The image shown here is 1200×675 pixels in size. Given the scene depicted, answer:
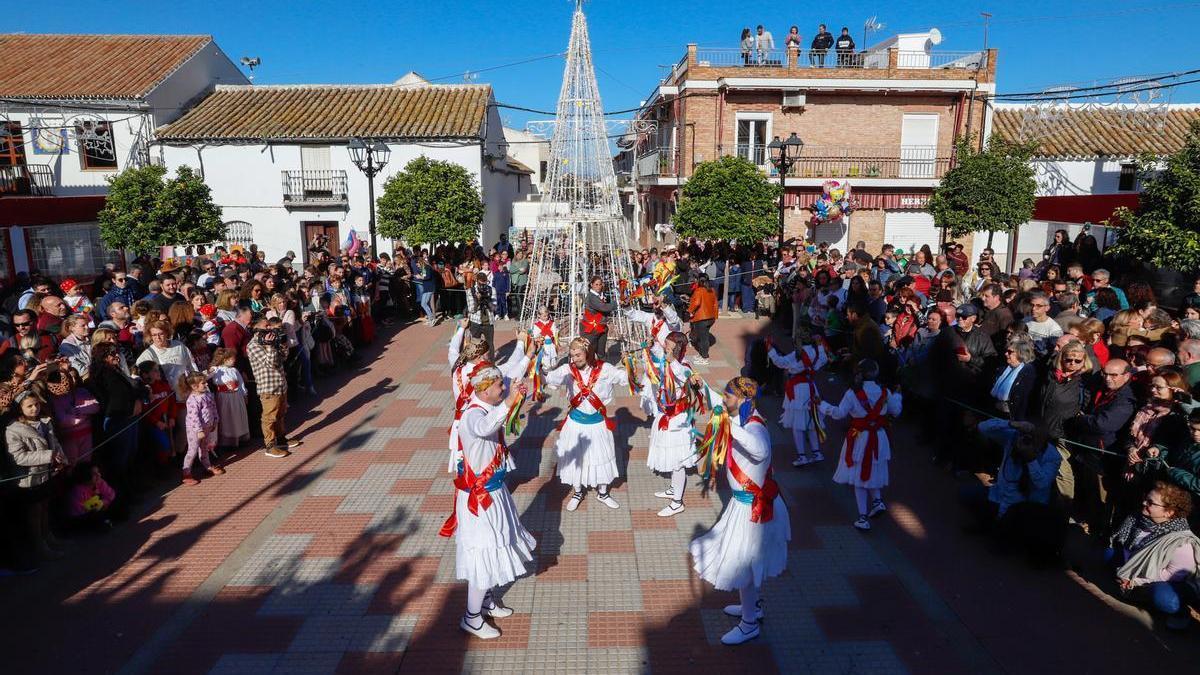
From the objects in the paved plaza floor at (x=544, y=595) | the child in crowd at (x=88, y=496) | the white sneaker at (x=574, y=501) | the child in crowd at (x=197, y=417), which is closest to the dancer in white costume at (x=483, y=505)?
the paved plaza floor at (x=544, y=595)

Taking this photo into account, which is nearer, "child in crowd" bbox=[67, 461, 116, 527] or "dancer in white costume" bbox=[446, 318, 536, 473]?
"dancer in white costume" bbox=[446, 318, 536, 473]

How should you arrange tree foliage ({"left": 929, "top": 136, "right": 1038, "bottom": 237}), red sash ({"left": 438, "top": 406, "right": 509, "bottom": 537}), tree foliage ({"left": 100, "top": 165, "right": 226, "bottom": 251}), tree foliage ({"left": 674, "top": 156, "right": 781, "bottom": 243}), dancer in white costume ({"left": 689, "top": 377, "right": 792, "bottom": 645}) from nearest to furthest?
dancer in white costume ({"left": 689, "top": 377, "right": 792, "bottom": 645}) → red sash ({"left": 438, "top": 406, "right": 509, "bottom": 537}) → tree foliage ({"left": 100, "top": 165, "right": 226, "bottom": 251}) → tree foliage ({"left": 674, "top": 156, "right": 781, "bottom": 243}) → tree foliage ({"left": 929, "top": 136, "right": 1038, "bottom": 237})

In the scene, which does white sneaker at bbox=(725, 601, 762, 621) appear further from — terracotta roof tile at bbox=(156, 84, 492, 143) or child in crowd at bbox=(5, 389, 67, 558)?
terracotta roof tile at bbox=(156, 84, 492, 143)

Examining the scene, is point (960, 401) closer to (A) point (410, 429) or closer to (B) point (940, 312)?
(B) point (940, 312)

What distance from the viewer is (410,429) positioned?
946cm

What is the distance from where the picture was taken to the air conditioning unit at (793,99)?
23719mm

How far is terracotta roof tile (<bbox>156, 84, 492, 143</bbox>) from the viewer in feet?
76.1

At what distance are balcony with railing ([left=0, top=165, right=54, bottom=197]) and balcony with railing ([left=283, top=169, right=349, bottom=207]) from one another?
7.04 metres

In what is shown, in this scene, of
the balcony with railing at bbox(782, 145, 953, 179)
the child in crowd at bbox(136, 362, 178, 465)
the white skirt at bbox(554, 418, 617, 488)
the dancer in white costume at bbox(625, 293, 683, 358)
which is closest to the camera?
the white skirt at bbox(554, 418, 617, 488)

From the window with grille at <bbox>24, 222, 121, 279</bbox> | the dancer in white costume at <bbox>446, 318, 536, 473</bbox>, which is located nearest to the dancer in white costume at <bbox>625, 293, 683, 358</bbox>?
the dancer in white costume at <bbox>446, 318, 536, 473</bbox>

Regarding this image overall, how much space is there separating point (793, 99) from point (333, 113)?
1493 cm

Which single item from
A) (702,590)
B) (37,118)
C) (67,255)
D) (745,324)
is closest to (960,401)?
(702,590)

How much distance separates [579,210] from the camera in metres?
12.3

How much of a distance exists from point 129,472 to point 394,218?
43.9ft
